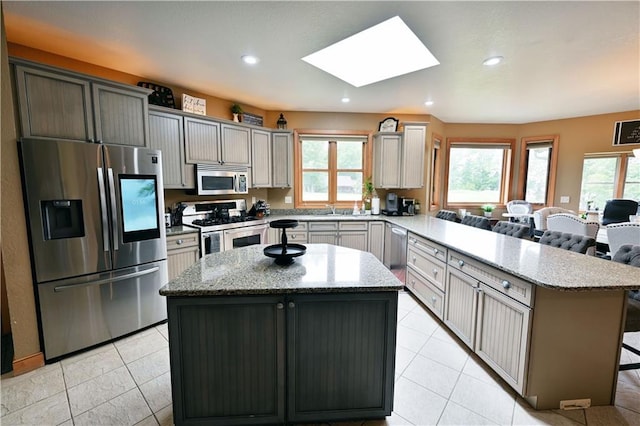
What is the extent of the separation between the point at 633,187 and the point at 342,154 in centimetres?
500

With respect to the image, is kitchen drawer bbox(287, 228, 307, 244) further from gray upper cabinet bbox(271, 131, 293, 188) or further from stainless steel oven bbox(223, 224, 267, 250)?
gray upper cabinet bbox(271, 131, 293, 188)

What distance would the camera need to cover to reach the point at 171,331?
56.1 inches

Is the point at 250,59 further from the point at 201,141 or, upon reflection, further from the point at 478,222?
the point at 478,222

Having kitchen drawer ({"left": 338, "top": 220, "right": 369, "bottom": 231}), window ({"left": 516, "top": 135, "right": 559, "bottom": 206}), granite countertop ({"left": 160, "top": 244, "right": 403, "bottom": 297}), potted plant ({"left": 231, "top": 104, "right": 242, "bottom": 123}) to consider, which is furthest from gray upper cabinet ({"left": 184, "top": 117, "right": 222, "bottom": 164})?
window ({"left": 516, "top": 135, "right": 559, "bottom": 206})

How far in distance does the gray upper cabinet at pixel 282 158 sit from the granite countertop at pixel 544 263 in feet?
8.05

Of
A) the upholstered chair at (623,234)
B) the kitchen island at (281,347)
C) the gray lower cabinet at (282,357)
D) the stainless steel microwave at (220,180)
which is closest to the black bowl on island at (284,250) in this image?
the kitchen island at (281,347)

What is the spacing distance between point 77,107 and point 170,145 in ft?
3.21

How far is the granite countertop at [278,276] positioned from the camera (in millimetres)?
1423

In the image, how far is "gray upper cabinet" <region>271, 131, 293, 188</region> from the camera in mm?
4355

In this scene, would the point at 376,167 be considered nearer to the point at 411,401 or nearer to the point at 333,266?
the point at 333,266

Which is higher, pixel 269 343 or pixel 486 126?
pixel 486 126

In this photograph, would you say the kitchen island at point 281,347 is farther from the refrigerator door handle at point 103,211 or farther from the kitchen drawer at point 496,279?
the refrigerator door handle at point 103,211

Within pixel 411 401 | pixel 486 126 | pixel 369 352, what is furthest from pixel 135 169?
pixel 486 126

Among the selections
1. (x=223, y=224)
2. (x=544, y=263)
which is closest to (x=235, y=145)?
(x=223, y=224)
